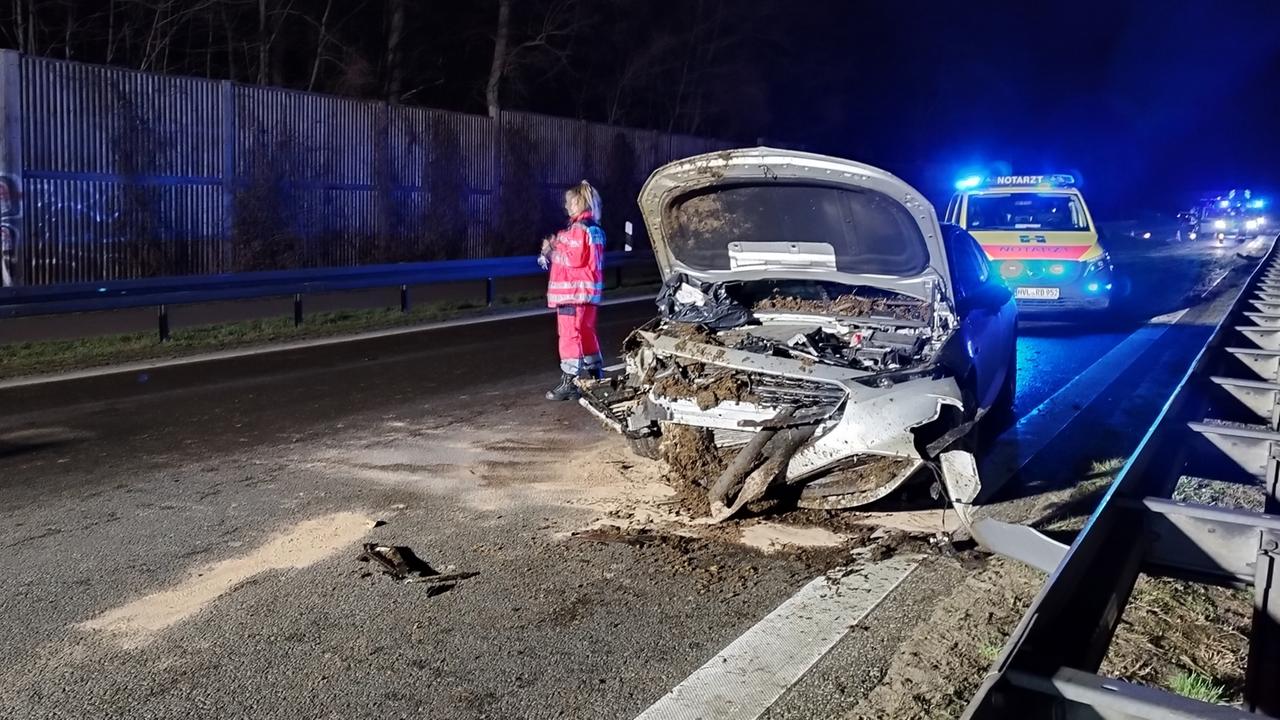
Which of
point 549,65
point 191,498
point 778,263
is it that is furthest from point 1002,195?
point 549,65

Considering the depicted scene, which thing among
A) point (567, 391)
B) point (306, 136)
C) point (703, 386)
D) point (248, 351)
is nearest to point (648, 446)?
point (703, 386)

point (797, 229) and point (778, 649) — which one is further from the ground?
point (797, 229)

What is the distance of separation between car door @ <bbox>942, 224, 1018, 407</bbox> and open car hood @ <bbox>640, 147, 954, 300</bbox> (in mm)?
357

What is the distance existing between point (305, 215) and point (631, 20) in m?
18.1

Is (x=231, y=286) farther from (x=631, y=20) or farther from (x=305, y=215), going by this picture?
(x=631, y=20)

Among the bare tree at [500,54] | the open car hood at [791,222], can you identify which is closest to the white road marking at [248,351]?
the open car hood at [791,222]

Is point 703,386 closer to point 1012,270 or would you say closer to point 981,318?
point 981,318

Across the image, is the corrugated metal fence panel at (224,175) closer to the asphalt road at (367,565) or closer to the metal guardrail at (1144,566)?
the asphalt road at (367,565)

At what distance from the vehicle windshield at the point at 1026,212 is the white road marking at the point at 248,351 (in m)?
6.28

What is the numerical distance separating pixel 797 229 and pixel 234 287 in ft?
31.4

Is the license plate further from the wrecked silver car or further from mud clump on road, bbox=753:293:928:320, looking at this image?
mud clump on road, bbox=753:293:928:320

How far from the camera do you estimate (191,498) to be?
6285mm

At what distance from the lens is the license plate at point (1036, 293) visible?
14180 mm

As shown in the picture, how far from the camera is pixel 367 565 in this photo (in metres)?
5.17
